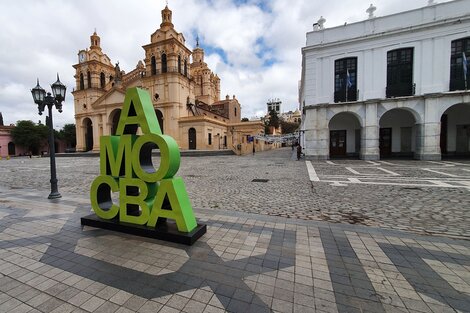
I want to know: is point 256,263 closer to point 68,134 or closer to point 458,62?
point 458,62

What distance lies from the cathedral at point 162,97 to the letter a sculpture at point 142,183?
26.7 m

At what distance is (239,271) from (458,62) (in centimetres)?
2378

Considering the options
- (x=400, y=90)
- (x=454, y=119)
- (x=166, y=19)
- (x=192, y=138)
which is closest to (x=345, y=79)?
(x=400, y=90)

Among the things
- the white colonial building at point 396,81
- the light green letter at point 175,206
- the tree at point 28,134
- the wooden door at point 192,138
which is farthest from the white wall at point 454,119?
the tree at point 28,134

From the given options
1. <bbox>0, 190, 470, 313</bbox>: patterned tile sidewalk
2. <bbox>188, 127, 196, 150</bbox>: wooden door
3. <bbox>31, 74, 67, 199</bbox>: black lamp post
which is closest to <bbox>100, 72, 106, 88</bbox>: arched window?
<bbox>188, 127, 196, 150</bbox>: wooden door

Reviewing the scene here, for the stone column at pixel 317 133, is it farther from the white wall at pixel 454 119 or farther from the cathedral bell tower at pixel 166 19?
the cathedral bell tower at pixel 166 19

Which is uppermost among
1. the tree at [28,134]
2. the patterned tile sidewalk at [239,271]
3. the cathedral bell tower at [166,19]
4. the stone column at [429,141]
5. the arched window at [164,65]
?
the cathedral bell tower at [166,19]

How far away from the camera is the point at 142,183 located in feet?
13.3

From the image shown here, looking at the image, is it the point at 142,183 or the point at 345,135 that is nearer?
the point at 142,183

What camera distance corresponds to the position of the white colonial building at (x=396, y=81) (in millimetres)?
16359

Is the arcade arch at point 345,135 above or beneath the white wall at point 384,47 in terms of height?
beneath

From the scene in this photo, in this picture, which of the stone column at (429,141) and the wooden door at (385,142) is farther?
the wooden door at (385,142)

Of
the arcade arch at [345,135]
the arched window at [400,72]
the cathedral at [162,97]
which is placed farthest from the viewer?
the cathedral at [162,97]

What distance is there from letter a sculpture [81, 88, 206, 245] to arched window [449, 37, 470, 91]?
22.8 m
